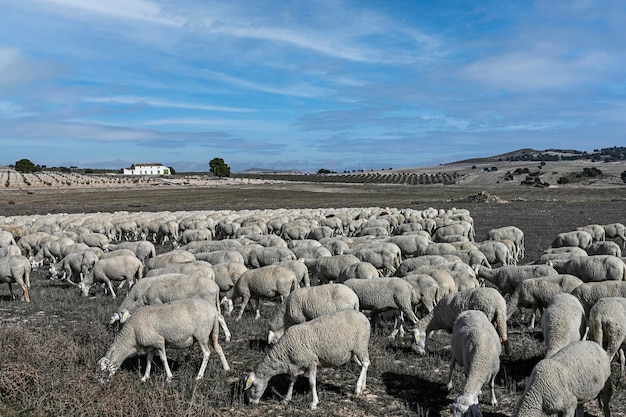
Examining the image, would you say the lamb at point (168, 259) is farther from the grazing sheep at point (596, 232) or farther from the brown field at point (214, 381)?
the grazing sheep at point (596, 232)

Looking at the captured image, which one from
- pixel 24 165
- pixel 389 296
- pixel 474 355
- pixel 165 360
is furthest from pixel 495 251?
pixel 24 165

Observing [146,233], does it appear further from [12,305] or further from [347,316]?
[347,316]

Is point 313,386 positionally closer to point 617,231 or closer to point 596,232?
point 596,232

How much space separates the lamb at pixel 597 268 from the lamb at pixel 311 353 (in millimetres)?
7875

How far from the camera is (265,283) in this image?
1237 centimetres

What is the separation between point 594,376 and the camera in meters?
6.49

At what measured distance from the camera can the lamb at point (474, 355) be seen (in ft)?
22.0

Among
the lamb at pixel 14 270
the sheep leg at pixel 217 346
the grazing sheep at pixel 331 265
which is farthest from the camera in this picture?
the grazing sheep at pixel 331 265

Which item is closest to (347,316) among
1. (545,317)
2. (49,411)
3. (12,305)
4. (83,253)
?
(545,317)

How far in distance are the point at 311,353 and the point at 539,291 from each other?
577 cm

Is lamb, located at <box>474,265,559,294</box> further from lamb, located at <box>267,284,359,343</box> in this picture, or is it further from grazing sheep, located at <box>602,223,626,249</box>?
grazing sheep, located at <box>602,223,626,249</box>

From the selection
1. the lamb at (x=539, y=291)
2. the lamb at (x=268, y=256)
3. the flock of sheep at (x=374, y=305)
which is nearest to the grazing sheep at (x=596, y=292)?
the flock of sheep at (x=374, y=305)

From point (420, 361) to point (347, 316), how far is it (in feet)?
7.45

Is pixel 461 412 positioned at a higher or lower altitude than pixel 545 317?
lower
